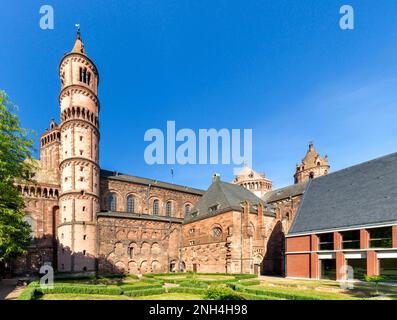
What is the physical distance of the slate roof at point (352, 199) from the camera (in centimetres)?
2698

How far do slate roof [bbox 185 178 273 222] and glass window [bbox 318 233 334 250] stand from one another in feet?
42.8

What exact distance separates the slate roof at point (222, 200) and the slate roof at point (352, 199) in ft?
33.3

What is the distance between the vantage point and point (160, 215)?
5584 centimetres

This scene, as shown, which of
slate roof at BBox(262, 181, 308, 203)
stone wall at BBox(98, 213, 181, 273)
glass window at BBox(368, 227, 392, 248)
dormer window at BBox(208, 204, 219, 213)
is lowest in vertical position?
stone wall at BBox(98, 213, 181, 273)

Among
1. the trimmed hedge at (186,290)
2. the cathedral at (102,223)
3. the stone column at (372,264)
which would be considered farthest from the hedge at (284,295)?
the cathedral at (102,223)

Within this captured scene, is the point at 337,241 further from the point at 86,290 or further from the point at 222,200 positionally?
the point at 86,290

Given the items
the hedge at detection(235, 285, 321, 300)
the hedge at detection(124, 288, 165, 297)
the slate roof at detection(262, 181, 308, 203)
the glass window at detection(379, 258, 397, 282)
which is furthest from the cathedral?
the hedge at detection(235, 285, 321, 300)

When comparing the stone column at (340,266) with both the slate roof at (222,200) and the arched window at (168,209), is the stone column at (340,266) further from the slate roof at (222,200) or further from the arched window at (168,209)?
the arched window at (168,209)

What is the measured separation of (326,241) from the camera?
30578mm

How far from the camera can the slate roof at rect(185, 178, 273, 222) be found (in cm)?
4278

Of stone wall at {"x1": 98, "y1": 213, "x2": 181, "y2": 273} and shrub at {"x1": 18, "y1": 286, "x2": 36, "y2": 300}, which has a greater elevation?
shrub at {"x1": 18, "y1": 286, "x2": 36, "y2": 300}

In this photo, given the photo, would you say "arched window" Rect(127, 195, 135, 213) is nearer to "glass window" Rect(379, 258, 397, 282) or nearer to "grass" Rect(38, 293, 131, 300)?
"grass" Rect(38, 293, 131, 300)
